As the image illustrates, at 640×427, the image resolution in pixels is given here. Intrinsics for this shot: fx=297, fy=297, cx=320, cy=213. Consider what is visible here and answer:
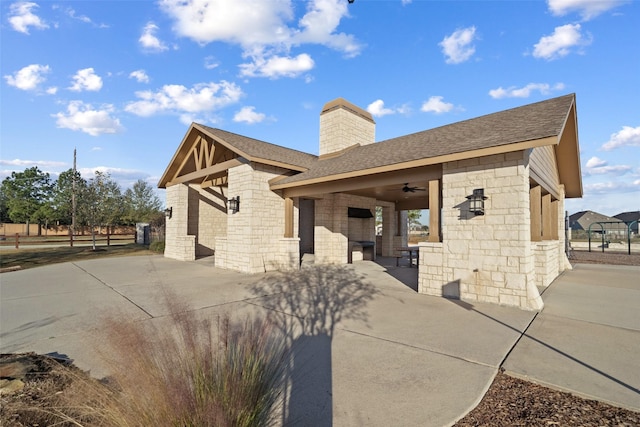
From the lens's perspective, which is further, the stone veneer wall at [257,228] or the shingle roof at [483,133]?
the stone veneer wall at [257,228]

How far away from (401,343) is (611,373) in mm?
2260

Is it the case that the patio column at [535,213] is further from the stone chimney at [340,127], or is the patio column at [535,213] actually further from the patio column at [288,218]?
the stone chimney at [340,127]

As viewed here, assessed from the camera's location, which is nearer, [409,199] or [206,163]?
[206,163]

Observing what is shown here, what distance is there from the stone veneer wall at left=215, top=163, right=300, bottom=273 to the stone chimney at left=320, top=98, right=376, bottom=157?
12.1 feet

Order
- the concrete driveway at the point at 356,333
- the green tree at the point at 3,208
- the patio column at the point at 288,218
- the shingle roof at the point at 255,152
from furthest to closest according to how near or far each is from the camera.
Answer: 1. the green tree at the point at 3,208
2. the patio column at the point at 288,218
3. the shingle roof at the point at 255,152
4. the concrete driveway at the point at 356,333

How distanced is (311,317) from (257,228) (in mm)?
5585

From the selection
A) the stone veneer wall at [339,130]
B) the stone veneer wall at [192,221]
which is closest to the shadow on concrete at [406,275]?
the stone veneer wall at [339,130]

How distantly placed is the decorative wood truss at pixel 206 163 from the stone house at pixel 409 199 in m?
0.08

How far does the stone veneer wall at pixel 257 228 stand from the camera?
33.7 feet

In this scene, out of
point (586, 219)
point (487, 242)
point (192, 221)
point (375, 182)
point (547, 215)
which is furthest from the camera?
point (586, 219)

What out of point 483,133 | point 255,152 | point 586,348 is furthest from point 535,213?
point 255,152

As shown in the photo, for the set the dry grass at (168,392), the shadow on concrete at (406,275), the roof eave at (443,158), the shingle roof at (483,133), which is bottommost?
the shadow on concrete at (406,275)

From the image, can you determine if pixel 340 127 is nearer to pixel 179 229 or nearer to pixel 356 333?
pixel 179 229

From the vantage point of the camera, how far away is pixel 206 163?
13.1 meters
